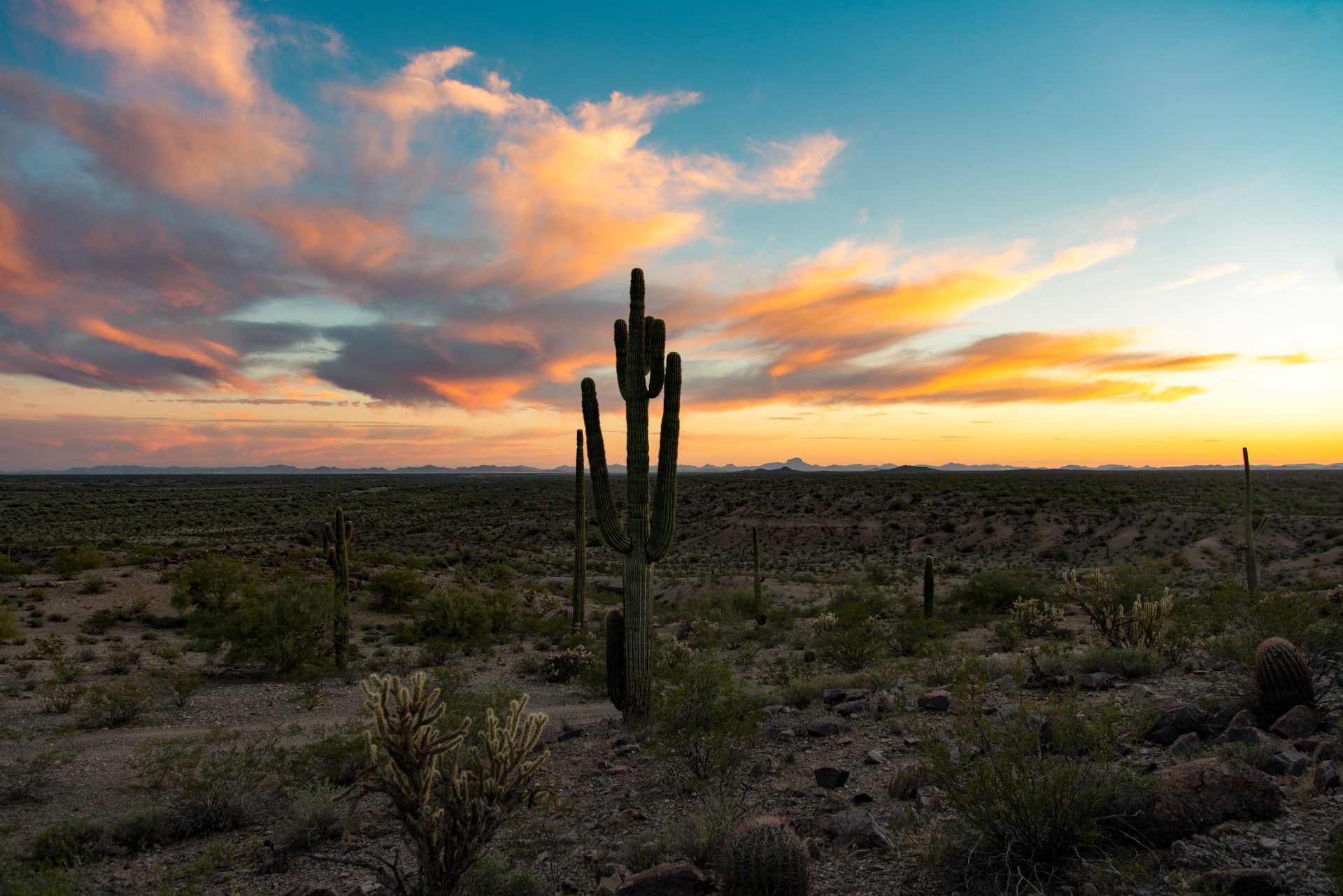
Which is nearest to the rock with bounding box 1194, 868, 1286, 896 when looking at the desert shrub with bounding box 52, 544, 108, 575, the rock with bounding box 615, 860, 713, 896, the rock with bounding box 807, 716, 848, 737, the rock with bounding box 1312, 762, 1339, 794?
the rock with bounding box 1312, 762, 1339, 794

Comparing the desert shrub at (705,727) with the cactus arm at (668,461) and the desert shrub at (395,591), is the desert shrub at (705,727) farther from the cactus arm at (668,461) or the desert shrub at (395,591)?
the desert shrub at (395,591)

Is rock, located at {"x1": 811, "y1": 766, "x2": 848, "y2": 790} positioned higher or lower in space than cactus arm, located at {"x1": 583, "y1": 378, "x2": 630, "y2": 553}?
lower

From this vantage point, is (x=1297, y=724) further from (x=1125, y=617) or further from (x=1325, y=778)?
(x=1125, y=617)

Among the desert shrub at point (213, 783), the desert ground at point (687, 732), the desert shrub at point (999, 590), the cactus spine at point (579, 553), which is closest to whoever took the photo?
the desert ground at point (687, 732)

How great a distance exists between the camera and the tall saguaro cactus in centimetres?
966

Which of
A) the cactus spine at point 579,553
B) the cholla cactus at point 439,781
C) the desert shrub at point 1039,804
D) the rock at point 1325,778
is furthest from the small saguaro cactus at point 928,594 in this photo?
the cholla cactus at point 439,781

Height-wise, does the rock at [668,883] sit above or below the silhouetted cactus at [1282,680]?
below

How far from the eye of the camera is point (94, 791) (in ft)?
25.4

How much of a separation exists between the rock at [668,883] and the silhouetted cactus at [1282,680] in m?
6.47

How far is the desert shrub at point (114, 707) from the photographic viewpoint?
10516 mm

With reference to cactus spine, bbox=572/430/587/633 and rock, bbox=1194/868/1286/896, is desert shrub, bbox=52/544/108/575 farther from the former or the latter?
rock, bbox=1194/868/1286/896

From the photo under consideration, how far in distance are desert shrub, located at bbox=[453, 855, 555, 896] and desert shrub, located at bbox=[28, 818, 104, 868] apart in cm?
378

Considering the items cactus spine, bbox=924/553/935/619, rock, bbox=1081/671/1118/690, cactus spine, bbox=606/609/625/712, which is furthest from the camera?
cactus spine, bbox=924/553/935/619

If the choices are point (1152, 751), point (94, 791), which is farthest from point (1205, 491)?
point (94, 791)
